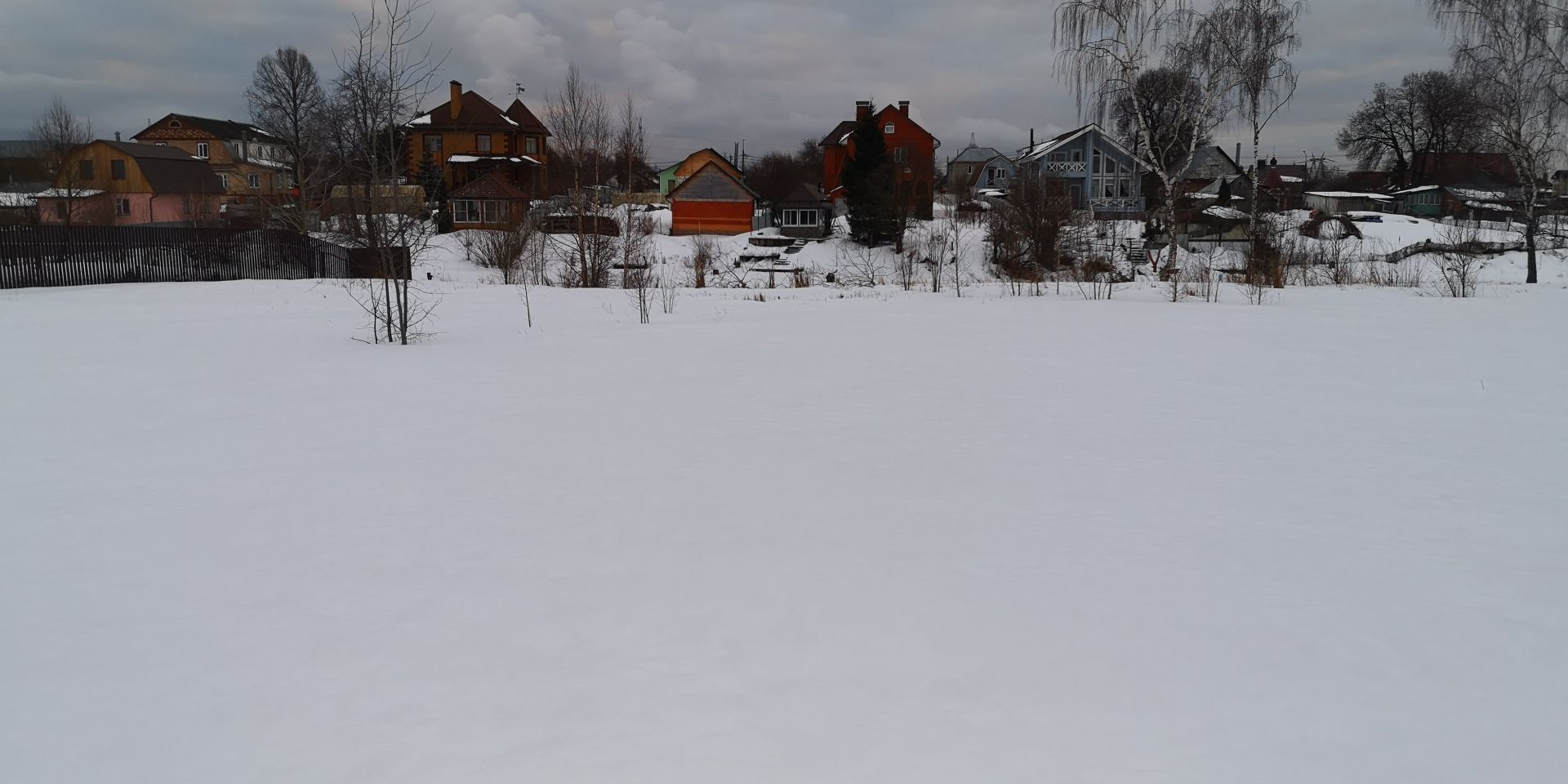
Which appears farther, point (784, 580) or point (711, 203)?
point (711, 203)

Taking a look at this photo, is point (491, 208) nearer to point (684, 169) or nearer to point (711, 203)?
point (711, 203)

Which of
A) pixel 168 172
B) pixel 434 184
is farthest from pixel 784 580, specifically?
pixel 168 172

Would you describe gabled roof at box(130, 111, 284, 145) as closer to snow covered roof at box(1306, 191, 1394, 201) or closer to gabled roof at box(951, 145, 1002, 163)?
gabled roof at box(951, 145, 1002, 163)

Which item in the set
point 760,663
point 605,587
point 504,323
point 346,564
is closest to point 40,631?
point 346,564

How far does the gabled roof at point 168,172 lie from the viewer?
193ft

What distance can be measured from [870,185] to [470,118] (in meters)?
28.0

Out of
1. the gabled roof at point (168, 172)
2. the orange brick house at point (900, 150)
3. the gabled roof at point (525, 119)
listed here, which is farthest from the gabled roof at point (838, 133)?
the gabled roof at point (168, 172)

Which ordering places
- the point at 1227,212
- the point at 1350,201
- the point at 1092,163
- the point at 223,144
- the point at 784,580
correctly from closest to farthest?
the point at 784,580 < the point at 1227,212 < the point at 1092,163 < the point at 1350,201 < the point at 223,144

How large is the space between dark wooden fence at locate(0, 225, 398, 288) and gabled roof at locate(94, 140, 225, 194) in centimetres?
3953

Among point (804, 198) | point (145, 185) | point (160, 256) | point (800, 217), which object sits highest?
point (145, 185)

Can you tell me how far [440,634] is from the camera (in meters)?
4.07

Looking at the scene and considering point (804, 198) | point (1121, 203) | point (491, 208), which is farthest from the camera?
point (804, 198)

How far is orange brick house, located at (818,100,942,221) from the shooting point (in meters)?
50.7

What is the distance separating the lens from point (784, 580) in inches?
184
